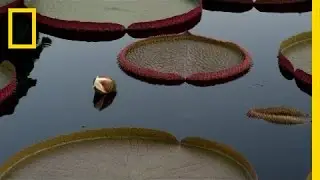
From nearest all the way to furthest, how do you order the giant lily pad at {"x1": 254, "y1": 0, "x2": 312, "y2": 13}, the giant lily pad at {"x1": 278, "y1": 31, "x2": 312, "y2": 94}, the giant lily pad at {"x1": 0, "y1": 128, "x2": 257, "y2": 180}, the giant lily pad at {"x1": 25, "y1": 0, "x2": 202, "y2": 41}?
1. the giant lily pad at {"x1": 0, "y1": 128, "x2": 257, "y2": 180}
2. the giant lily pad at {"x1": 278, "y1": 31, "x2": 312, "y2": 94}
3. the giant lily pad at {"x1": 25, "y1": 0, "x2": 202, "y2": 41}
4. the giant lily pad at {"x1": 254, "y1": 0, "x2": 312, "y2": 13}

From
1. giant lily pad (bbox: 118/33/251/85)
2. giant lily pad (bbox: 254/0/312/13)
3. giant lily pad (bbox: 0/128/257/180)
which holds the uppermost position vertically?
giant lily pad (bbox: 254/0/312/13)

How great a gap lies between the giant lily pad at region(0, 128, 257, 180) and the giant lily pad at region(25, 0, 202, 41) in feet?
3.32

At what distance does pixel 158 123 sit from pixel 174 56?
0.67 m

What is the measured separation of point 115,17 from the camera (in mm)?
3410

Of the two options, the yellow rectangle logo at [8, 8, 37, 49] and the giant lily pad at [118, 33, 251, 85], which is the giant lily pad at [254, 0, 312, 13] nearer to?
the giant lily pad at [118, 33, 251, 85]

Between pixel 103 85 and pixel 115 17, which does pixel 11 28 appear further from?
pixel 103 85

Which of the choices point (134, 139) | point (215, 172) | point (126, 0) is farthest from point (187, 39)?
point (215, 172)

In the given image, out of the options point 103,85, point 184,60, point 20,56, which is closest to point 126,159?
point 103,85

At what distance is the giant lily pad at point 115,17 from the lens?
319cm

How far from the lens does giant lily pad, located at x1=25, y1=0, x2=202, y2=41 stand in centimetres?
319

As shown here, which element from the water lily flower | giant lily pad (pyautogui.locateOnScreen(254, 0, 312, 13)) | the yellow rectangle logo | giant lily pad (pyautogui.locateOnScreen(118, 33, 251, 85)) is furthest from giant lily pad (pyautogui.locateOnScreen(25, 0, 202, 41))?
the water lily flower

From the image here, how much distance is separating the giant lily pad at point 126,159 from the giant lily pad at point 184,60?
0.53 metres

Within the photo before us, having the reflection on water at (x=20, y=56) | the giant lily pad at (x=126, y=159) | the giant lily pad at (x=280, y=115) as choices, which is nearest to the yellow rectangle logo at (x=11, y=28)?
the reflection on water at (x=20, y=56)

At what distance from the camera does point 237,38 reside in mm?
3129
